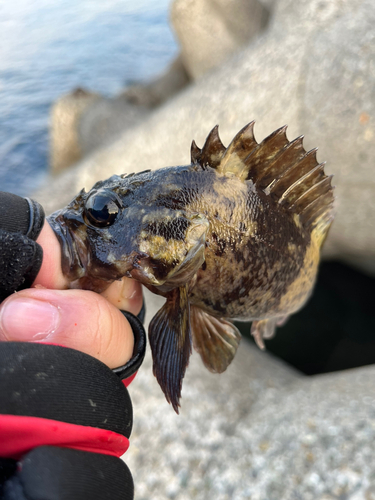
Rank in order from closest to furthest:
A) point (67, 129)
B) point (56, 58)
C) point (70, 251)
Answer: point (70, 251)
point (67, 129)
point (56, 58)

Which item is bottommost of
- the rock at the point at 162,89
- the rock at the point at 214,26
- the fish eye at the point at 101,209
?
the fish eye at the point at 101,209

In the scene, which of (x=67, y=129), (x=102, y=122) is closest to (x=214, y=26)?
(x=102, y=122)

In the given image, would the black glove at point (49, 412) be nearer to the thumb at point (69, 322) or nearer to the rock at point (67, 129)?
the thumb at point (69, 322)

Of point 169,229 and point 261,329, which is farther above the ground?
point 169,229

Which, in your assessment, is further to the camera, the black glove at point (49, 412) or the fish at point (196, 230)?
the fish at point (196, 230)

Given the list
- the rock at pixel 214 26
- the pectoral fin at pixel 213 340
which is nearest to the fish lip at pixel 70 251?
the pectoral fin at pixel 213 340

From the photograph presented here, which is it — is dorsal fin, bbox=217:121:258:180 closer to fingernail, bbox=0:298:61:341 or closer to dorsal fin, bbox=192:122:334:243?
dorsal fin, bbox=192:122:334:243

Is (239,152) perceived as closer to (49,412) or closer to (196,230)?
(196,230)
